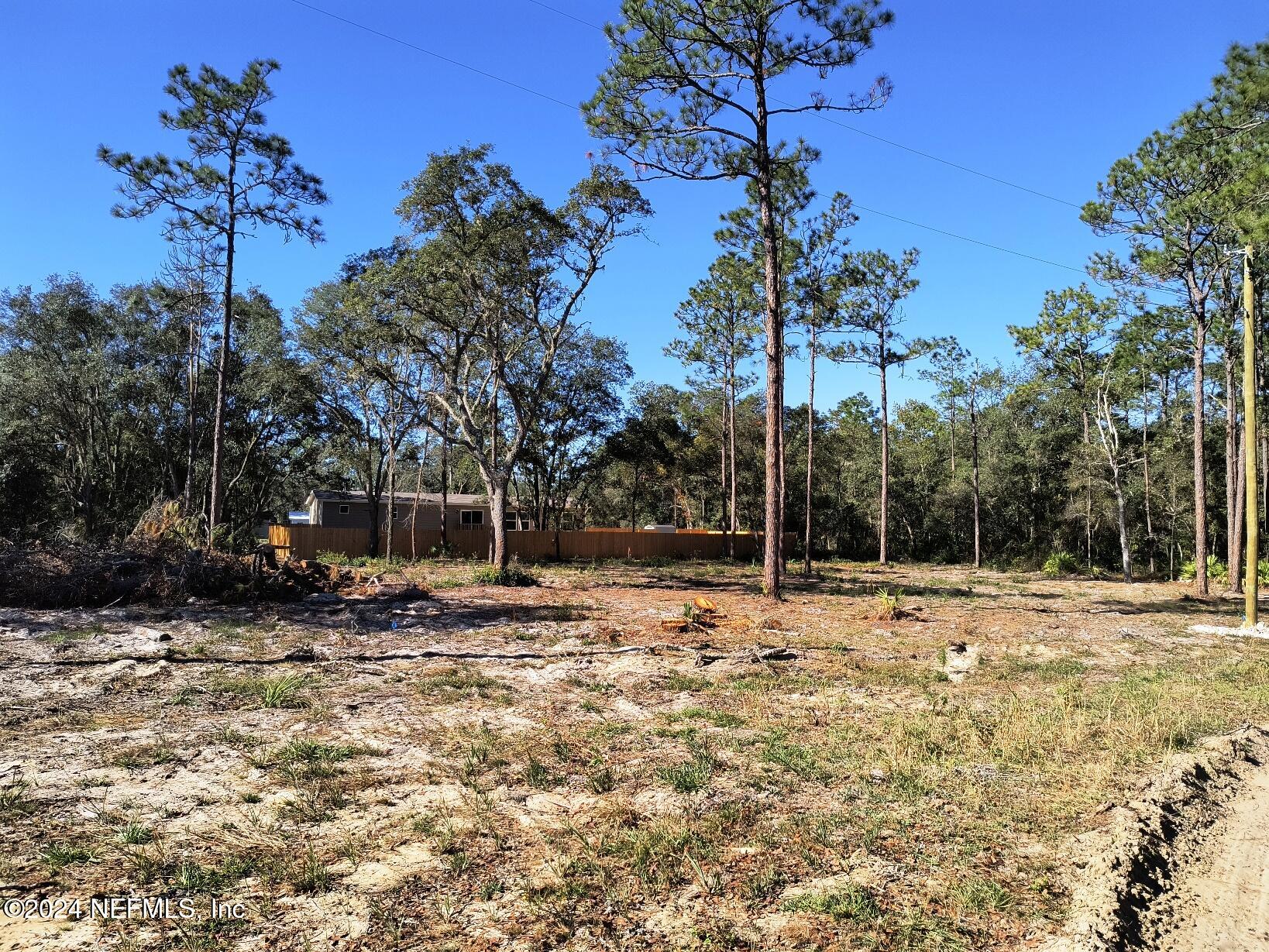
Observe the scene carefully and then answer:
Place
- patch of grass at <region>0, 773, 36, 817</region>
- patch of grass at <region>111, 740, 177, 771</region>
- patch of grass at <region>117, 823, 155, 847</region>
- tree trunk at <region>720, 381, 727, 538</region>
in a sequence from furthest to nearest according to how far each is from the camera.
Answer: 1. tree trunk at <region>720, 381, 727, 538</region>
2. patch of grass at <region>111, 740, 177, 771</region>
3. patch of grass at <region>0, 773, 36, 817</region>
4. patch of grass at <region>117, 823, 155, 847</region>

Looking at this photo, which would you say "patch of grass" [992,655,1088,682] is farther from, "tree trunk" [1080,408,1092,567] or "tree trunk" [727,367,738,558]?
"tree trunk" [1080,408,1092,567]

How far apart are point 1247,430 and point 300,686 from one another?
1343cm

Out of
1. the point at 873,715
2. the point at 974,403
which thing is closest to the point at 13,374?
the point at 873,715

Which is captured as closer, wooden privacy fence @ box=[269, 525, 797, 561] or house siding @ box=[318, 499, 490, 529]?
wooden privacy fence @ box=[269, 525, 797, 561]

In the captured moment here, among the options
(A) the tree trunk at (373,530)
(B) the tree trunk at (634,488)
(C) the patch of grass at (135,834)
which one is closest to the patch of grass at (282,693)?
(C) the patch of grass at (135,834)

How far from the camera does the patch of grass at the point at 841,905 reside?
2.99 metres

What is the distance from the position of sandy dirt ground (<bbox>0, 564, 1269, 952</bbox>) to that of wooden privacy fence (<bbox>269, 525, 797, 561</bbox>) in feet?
70.1

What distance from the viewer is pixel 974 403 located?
1255 inches

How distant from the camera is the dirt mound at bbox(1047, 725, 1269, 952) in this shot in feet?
9.59

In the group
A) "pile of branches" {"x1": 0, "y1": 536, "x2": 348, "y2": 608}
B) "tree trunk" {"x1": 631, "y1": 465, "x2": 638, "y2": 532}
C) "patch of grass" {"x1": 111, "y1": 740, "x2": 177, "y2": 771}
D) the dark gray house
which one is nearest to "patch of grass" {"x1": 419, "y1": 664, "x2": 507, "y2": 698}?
"patch of grass" {"x1": 111, "y1": 740, "x2": 177, "y2": 771}

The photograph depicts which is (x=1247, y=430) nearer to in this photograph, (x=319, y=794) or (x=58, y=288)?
(x=319, y=794)

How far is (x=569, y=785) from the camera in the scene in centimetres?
448

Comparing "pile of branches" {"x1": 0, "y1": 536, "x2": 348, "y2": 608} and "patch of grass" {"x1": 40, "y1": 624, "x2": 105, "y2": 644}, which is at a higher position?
"pile of branches" {"x1": 0, "y1": 536, "x2": 348, "y2": 608}

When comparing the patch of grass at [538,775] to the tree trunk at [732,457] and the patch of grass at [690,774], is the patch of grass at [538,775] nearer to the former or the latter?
the patch of grass at [690,774]
